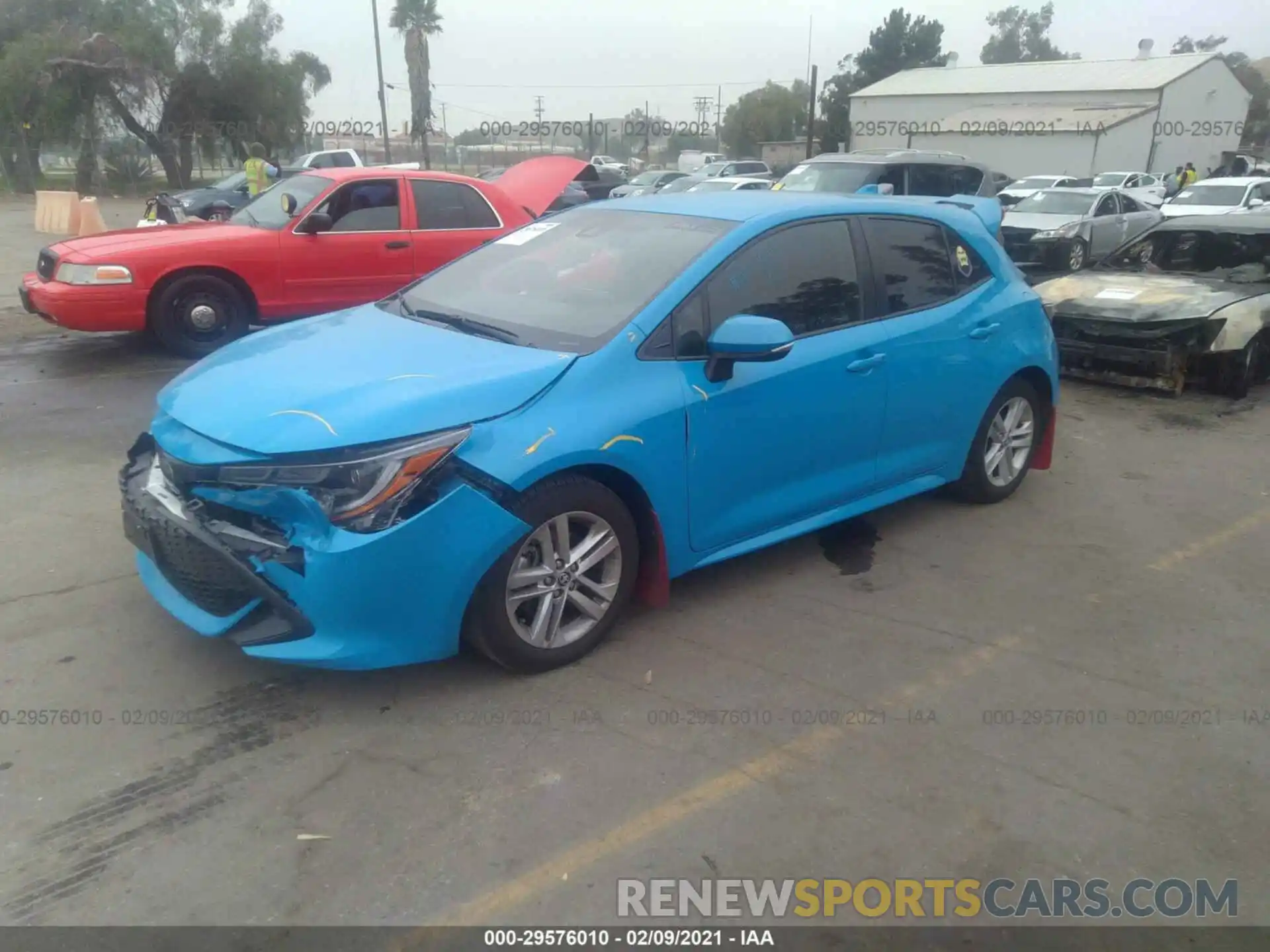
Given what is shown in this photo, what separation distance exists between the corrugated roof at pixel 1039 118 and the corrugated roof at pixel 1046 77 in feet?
5.64

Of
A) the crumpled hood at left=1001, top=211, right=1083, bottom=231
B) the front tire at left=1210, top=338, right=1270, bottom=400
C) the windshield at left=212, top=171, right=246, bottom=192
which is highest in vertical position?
the windshield at left=212, top=171, right=246, bottom=192

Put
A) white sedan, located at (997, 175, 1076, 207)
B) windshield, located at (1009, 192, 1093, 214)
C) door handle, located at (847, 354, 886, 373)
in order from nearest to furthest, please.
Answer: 1. door handle, located at (847, 354, 886, 373)
2. windshield, located at (1009, 192, 1093, 214)
3. white sedan, located at (997, 175, 1076, 207)

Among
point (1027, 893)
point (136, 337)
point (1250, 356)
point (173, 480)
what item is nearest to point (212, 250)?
point (136, 337)

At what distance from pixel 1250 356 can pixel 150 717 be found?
833cm

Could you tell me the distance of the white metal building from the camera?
1677 inches

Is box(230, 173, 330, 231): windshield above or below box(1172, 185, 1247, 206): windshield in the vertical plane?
above

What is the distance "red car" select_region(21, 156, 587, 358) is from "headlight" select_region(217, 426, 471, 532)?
5.71 m

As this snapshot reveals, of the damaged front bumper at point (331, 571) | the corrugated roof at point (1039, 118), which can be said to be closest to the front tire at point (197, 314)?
the damaged front bumper at point (331, 571)

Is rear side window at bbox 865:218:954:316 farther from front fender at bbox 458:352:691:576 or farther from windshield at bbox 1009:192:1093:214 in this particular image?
windshield at bbox 1009:192:1093:214

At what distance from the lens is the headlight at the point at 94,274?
26.7 feet

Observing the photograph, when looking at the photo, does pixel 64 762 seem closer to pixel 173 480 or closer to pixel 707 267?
pixel 173 480

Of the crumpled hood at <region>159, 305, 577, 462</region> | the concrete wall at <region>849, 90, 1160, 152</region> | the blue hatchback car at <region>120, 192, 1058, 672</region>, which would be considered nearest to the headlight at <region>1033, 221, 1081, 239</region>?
the blue hatchback car at <region>120, 192, 1058, 672</region>

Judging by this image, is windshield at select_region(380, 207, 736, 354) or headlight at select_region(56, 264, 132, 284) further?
headlight at select_region(56, 264, 132, 284)

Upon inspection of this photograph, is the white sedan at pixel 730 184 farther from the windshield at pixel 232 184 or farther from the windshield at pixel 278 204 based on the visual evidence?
the windshield at pixel 278 204
